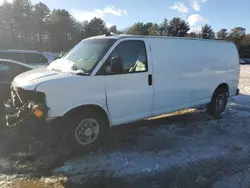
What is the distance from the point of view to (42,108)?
3904mm

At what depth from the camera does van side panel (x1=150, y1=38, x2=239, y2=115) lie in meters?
5.45

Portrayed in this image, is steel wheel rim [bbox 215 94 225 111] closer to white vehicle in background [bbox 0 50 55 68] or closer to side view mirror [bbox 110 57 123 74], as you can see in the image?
side view mirror [bbox 110 57 123 74]

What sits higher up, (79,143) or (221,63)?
(221,63)

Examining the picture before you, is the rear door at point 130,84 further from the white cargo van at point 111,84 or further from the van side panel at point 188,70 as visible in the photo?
the van side panel at point 188,70

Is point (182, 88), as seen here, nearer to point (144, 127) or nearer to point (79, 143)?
point (144, 127)

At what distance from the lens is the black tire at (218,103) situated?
23.6 feet

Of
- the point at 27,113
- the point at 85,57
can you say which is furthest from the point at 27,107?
the point at 85,57

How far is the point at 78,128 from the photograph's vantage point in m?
4.41

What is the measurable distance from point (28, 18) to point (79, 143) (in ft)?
173

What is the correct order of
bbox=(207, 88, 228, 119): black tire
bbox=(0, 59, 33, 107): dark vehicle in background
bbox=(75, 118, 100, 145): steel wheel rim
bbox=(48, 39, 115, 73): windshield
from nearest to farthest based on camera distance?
bbox=(75, 118, 100, 145): steel wheel rim → bbox=(48, 39, 115, 73): windshield → bbox=(0, 59, 33, 107): dark vehicle in background → bbox=(207, 88, 228, 119): black tire

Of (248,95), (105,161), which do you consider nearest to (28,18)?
(248,95)

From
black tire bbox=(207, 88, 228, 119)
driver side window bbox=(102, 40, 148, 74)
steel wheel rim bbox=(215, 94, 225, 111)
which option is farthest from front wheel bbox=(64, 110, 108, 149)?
steel wheel rim bbox=(215, 94, 225, 111)

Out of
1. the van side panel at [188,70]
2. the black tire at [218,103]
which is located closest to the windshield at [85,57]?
the van side panel at [188,70]

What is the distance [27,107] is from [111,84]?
147cm
